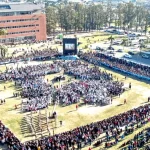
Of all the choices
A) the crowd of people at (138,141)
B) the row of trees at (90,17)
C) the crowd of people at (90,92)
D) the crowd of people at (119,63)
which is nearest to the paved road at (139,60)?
the crowd of people at (119,63)

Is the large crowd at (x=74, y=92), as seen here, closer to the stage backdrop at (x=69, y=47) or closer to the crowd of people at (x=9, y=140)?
the crowd of people at (x=9, y=140)

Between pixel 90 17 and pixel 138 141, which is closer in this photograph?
pixel 138 141

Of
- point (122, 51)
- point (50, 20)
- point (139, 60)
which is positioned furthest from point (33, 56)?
point (50, 20)

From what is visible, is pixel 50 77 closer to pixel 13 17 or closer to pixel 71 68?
pixel 71 68

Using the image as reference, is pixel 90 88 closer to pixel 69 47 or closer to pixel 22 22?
pixel 69 47

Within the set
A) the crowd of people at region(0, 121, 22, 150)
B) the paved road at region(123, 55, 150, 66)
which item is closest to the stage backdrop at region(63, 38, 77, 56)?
the paved road at region(123, 55, 150, 66)

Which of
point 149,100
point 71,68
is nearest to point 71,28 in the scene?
point 71,68
